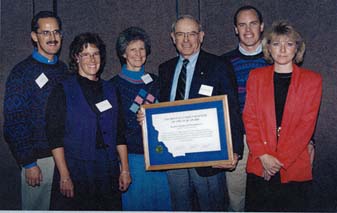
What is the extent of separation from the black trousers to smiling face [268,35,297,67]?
81cm

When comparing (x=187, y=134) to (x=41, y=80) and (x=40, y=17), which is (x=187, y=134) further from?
(x=40, y=17)

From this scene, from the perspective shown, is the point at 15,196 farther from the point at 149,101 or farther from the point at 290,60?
the point at 290,60

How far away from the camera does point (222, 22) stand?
2879 mm

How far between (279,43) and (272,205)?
1176mm

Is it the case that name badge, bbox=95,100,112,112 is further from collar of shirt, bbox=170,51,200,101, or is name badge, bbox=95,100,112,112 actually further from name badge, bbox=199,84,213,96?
name badge, bbox=199,84,213,96

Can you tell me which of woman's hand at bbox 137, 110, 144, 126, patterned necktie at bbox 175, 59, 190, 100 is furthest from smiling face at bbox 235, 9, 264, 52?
woman's hand at bbox 137, 110, 144, 126

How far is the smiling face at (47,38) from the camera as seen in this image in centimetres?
269

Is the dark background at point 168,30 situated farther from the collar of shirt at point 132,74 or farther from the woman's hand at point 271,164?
the woman's hand at point 271,164

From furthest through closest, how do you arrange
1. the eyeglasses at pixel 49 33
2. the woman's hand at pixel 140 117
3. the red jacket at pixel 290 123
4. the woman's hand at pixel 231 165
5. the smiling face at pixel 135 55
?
the eyeglasses at pixel 49 33
the smiling face at pixel 135 55
the woman's hand at pixel 140 117
the woman's hand at pixel 231 165
the red jacket at pixel 290 123

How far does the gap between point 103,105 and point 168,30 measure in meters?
0.91

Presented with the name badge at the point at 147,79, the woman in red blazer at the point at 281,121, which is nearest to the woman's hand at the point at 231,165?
the woman in red blazer at the point at 281,121

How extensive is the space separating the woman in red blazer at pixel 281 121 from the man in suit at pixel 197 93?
0.46 feet

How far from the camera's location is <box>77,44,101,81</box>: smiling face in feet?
8.29

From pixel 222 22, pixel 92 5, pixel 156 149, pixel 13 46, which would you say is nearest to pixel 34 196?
pixel 156 149
